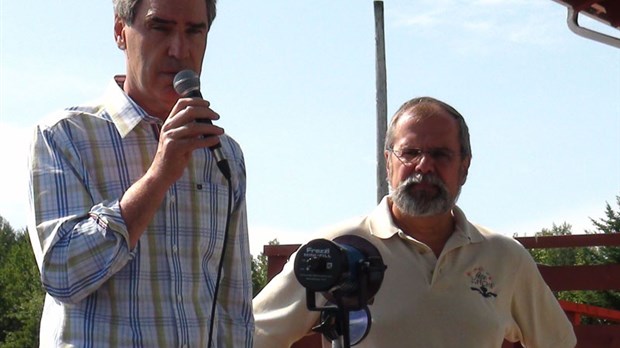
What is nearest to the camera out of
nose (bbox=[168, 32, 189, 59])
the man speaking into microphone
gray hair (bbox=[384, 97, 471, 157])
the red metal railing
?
the man speaking into microphone

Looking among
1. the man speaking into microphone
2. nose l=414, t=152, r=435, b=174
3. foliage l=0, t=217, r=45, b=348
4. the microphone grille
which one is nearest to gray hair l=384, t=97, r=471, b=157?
nose l=414, t=152, r=435, b=174

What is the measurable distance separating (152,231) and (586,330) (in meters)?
3.33

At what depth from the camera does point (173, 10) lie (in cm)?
259

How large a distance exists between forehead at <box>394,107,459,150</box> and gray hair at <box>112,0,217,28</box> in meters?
1.45

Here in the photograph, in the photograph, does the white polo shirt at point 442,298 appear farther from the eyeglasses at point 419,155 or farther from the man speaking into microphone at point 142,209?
the man speaking into microphone at point 142,209

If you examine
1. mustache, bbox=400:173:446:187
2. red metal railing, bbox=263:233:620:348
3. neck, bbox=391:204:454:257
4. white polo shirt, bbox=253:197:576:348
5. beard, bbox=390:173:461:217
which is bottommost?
red metal railing, bbox=263:233:620:348

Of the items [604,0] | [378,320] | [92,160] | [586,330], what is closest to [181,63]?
[92,160]

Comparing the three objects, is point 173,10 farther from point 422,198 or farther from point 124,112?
point 422,198

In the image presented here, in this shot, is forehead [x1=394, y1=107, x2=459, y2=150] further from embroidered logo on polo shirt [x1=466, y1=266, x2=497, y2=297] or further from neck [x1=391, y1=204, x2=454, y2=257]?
embroidered logo on polo shirt [x1=466, y1=266, x2=497, y2=297]

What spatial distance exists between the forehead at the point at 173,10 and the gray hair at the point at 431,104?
1.61m

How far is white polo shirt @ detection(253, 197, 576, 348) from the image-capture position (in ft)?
12.6

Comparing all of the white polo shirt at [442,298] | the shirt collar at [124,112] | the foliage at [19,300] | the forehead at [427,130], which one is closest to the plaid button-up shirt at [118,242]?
the shirt collar at [124,112]

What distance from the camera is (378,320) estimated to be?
381 cm

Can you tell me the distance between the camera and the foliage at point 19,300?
2253 inches
